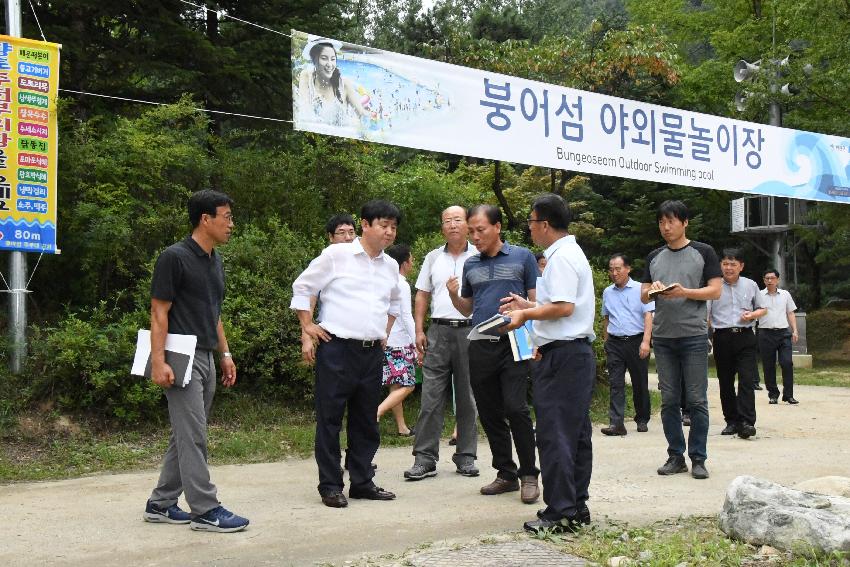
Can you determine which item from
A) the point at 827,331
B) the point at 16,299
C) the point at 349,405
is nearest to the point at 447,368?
the point at 349,405

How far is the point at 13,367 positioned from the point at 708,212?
1046 inches

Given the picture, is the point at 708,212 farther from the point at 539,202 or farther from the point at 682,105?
the point at 539,202

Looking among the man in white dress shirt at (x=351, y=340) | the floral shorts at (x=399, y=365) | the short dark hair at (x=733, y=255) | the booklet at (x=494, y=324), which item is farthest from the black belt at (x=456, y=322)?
the short dark hair at (x=733, y=255)

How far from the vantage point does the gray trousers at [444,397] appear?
6.61m

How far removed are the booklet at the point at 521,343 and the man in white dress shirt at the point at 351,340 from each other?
89cm

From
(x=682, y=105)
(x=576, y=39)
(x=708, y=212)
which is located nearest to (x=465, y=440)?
(x=576, y=39)

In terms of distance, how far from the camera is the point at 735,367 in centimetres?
863

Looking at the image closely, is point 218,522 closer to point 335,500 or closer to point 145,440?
point 335,500

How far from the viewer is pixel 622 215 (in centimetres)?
3116

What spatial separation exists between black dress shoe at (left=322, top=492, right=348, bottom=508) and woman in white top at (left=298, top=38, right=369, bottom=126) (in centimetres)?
443

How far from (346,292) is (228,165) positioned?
6894 mm

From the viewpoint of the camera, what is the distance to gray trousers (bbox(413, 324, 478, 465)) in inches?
260

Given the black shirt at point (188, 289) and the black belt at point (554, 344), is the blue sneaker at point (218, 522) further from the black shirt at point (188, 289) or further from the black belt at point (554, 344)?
the black belt at point (554, 344)

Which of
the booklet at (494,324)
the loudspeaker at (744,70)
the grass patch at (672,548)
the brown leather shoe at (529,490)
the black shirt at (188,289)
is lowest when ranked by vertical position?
the grass patch at (672,548)
